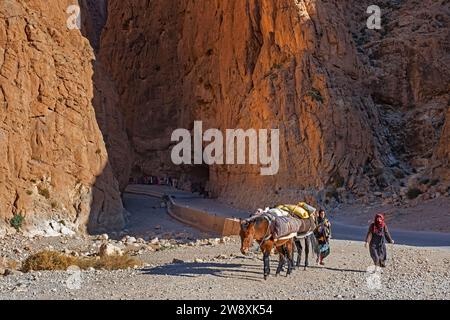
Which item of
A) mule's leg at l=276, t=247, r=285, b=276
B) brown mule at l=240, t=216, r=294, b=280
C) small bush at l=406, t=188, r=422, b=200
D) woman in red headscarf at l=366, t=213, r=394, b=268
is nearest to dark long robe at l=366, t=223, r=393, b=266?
woman in red headscarf at l=366, t=213, r=394, b=268

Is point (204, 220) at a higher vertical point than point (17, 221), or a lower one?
lower

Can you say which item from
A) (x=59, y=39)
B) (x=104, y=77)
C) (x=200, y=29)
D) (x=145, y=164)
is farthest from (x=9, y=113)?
(x=145, y=164)

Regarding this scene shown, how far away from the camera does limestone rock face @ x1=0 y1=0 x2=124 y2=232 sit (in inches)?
963

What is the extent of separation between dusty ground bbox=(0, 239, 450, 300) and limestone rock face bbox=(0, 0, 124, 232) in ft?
42.3

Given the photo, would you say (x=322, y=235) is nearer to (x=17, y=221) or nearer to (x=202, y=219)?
(x=17, y=221)

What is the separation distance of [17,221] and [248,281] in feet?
51.2

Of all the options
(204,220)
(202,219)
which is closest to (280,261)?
(204,220)

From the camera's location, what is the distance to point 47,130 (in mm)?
26141

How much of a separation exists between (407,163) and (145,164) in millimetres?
31308

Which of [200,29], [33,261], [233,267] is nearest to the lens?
[233,267]

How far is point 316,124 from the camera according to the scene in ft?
102

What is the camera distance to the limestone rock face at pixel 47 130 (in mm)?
24469

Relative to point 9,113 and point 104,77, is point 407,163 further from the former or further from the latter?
point 9,113

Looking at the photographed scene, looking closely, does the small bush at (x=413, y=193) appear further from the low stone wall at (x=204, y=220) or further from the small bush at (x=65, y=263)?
the small bush at (x=65, y=263)
